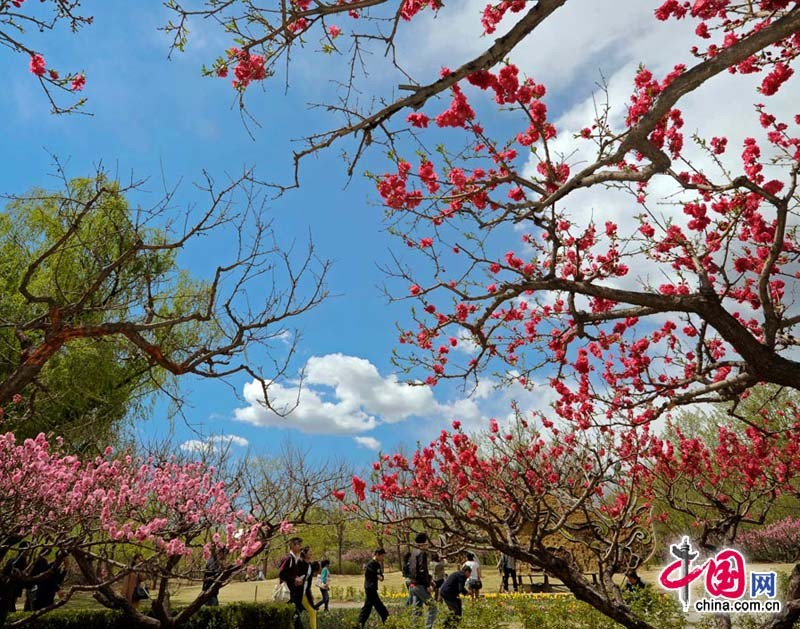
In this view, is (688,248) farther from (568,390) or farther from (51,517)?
(51,517)

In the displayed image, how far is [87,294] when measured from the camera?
5.37 metres

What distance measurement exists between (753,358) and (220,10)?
5066 millimetres

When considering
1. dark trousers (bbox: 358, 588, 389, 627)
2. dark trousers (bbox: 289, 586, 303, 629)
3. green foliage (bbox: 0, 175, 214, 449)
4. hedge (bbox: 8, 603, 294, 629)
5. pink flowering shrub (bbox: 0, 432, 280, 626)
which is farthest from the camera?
green foliage (bbox: 0, 175, 214, 449)

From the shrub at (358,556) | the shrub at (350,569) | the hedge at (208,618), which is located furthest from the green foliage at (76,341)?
the shrub at (358,556)

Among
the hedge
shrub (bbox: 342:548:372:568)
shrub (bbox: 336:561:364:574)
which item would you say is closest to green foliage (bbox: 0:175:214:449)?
the hedge

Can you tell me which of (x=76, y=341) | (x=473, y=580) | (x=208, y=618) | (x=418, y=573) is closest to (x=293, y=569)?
(x=208, y=618)

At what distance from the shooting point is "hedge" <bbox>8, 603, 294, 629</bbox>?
28.5ft

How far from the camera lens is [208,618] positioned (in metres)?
9.72

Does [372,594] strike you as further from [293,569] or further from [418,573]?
[293,569]

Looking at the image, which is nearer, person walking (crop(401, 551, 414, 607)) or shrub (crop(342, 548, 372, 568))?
person walking (crop(401, 551, 414, 607))

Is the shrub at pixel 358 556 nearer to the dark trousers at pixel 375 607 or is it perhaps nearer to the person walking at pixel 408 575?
the person walking at pixel 408 575

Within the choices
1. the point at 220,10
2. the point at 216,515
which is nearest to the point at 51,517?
the point at 216,515

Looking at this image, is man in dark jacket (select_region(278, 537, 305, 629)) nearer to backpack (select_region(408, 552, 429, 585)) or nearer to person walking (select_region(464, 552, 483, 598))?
backpack (select_region(408, 552, 429, 585))

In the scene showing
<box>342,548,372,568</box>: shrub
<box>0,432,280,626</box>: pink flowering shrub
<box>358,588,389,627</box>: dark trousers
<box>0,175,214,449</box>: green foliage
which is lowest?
<box>342,548,372,568</box>: shrub
